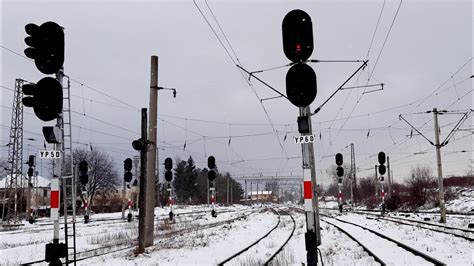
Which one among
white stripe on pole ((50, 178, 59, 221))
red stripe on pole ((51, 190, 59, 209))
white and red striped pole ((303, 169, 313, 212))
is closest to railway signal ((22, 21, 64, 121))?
white stripe on pole ((50, 178, 59, 221))

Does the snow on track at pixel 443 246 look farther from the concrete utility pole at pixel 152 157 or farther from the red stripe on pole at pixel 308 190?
the concrete utility pole at pixel 152 157

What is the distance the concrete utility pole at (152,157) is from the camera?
716 inches

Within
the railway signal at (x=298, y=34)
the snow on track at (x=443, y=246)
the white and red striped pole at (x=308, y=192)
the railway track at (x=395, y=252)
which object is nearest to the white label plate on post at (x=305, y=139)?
the white and red striped pole at (x=308, y=192)

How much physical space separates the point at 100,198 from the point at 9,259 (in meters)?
74.4

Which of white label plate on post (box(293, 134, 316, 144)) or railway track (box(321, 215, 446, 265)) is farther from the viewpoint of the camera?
railway track (box(321, 215, 446, 265))

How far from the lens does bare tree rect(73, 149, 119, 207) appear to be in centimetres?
7969

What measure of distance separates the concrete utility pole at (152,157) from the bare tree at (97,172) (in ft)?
198

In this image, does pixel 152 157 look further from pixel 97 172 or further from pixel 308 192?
pixel 97 172

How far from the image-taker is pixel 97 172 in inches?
3332

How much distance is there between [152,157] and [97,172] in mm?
70231

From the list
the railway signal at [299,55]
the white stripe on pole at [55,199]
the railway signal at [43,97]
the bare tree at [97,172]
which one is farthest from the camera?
the bare tree at [97,172]

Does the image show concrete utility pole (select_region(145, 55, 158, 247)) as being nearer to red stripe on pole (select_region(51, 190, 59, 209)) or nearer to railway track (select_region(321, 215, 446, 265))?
red stripe on pole (select_region(51, 190, 59, 209))

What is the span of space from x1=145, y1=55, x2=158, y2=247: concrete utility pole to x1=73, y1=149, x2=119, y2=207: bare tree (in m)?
60.4

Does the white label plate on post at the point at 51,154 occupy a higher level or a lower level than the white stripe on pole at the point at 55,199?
higher
